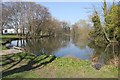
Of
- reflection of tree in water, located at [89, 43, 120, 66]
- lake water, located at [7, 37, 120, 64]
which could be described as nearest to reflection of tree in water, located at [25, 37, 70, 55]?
lake water, located at [7, 37, 120, 64]

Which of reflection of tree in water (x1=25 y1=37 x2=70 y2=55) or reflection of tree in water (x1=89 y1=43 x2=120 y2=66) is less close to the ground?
reflection of tree in water (x1=89 y1=43 x2=120 y2=66)

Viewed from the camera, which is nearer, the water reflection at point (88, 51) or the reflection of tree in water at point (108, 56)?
the reflection of tree in water at point (108, 56)

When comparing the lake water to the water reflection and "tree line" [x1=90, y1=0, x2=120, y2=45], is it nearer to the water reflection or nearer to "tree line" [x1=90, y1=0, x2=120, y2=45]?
the water reflection

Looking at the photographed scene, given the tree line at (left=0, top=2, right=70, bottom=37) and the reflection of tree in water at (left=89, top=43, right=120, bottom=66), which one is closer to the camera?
the reflection of tree in water at (left=89, top=43, right=120, bottom=66)

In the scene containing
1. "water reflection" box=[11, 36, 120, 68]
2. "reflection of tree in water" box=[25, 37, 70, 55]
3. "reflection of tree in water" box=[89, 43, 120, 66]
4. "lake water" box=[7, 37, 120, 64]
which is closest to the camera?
"reflection of tree in water" box=[89, 43, 120, 66]

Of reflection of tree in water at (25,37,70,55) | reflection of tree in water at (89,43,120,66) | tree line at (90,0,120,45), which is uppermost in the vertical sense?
tree line at (90,0,120,45)

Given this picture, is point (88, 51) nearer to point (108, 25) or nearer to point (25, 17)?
A: point (108, 25)

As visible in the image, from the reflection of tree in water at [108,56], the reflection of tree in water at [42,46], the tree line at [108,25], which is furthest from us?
the tree line at [108,25]

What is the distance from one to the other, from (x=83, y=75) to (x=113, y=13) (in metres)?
25.1

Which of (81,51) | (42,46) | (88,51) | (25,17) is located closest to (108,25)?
(81,51)

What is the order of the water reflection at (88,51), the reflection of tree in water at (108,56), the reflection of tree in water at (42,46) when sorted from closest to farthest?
the reflection of tree in water at (108,56), the water reflection at (88,51), the reflection of tree in water at (42,46)

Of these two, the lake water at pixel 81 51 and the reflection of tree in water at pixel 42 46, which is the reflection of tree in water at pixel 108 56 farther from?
the reflection of tree in water at pixel 42 46

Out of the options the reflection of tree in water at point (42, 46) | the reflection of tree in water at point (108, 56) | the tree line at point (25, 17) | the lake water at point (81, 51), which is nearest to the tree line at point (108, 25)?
the reflection of tree in water at point (108, 56)

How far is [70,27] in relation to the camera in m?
116
